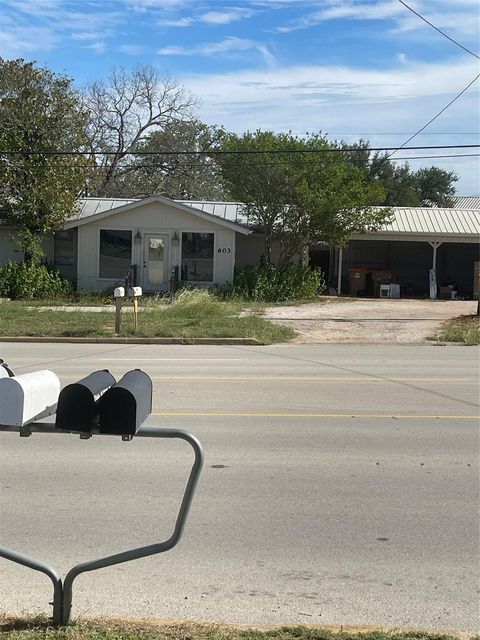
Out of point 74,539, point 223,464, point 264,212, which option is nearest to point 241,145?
point 264,212

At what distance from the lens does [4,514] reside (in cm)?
554

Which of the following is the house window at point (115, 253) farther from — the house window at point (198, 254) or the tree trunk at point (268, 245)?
the tree trunk at point (268, 245)

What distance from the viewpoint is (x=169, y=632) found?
3.60 m

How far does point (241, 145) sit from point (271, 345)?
1296 centimetres

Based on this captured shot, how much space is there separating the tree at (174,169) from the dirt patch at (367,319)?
85.9 ft

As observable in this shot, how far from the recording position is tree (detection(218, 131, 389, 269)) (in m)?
29.0

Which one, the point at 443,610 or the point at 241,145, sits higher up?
the point at 241,145

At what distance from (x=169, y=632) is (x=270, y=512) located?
220 centimetres

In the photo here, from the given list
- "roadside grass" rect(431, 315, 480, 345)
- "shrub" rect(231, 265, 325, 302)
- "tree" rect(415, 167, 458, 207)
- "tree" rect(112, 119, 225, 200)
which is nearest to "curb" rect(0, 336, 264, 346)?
"roadside grass" rect(431, 315, 480, 345)

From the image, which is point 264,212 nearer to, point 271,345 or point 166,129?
point 271,345

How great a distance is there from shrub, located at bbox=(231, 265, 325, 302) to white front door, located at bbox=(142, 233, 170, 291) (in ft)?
9.41

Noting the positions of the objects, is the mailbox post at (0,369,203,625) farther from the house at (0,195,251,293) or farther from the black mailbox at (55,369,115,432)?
the house at (0,195,251,293)

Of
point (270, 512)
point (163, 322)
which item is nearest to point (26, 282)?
point (163, 322)

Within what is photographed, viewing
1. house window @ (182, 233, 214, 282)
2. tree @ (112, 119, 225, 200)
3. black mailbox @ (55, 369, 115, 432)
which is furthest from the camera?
tree @ (112, 119, 225, 200)
